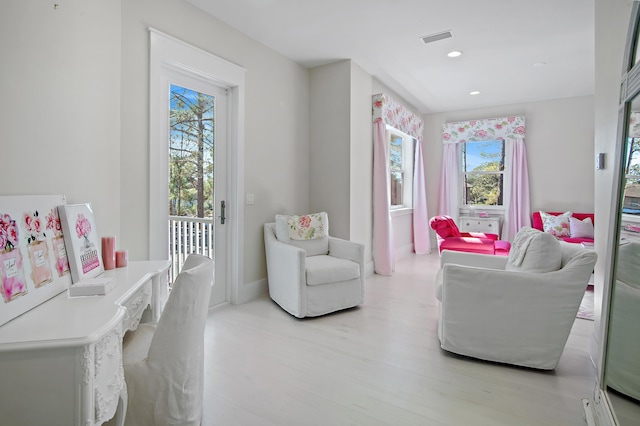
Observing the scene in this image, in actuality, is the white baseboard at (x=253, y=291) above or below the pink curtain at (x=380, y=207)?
below

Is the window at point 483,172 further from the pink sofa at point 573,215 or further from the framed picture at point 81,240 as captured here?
the framed picture at point 81,240

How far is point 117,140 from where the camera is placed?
7.43ft

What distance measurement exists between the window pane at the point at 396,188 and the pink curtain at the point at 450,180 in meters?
0.89

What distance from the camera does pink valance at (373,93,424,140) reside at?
15.1 ft

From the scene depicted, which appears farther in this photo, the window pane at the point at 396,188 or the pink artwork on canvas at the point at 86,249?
the window pane at the point at 396,188

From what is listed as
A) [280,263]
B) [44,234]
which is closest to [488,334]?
[280,263]

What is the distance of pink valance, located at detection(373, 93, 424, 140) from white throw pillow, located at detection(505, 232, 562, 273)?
9.19 ft

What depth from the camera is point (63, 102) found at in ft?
5.72

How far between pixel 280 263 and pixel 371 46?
2475 millimetres

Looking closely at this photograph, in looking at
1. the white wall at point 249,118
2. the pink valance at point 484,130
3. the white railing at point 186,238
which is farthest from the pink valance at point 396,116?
the white railing at point 186,238

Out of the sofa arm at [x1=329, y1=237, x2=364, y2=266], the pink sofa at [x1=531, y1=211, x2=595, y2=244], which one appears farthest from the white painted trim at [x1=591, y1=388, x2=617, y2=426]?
the pink sofa at [x1=531, y1=211, x2=595, y2=244]

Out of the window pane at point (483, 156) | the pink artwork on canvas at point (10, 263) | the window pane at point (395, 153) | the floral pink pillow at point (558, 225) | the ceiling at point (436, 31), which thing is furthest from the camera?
the window pane at point (483, 156)

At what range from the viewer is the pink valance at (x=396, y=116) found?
4.62 metres

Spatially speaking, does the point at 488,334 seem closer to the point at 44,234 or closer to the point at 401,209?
the point at 44,234
